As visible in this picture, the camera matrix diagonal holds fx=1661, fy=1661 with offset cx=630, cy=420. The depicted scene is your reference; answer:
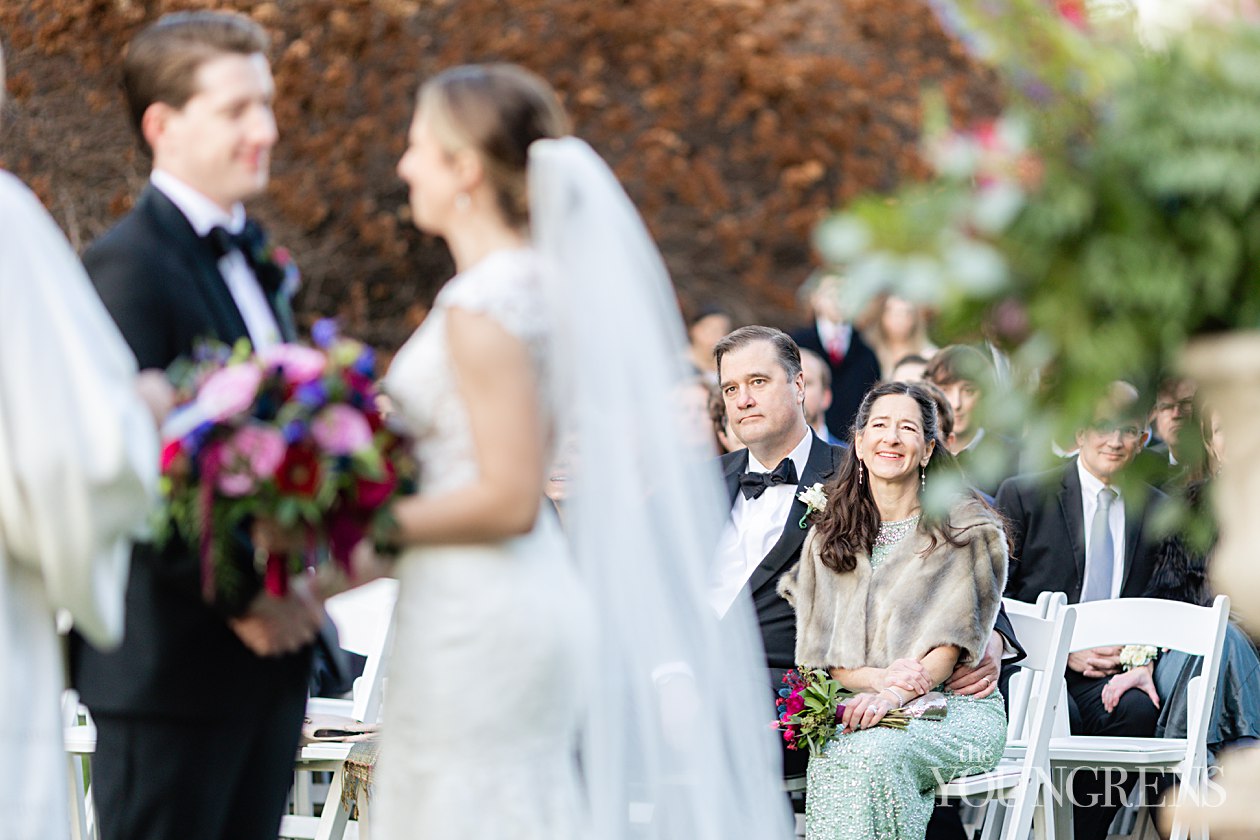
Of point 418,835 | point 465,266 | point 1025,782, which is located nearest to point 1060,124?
point 465,266

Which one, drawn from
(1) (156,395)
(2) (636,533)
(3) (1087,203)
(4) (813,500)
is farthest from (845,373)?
(3) (1087,203)

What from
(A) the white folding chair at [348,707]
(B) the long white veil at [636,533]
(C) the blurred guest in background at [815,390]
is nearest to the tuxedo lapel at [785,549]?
(A) the white folding chair at [348,707]

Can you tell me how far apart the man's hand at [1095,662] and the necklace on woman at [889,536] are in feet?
3.96

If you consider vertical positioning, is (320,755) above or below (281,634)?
below

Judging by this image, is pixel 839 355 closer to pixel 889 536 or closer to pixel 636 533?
pixel 889 536

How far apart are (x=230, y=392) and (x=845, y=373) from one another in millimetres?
6933

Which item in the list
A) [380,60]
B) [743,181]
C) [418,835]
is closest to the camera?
[418,835]

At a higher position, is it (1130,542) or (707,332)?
(707,332)

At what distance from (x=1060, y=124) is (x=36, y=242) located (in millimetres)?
1707

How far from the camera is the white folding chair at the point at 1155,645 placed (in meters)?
5.44

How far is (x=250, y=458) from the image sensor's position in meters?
2.99

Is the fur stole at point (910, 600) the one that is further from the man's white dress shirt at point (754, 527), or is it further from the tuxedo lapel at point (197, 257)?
the tuxedo lapel at point (197, 257)

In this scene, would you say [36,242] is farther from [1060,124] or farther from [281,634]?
[1060,124]

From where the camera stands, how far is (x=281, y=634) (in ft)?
10.6
